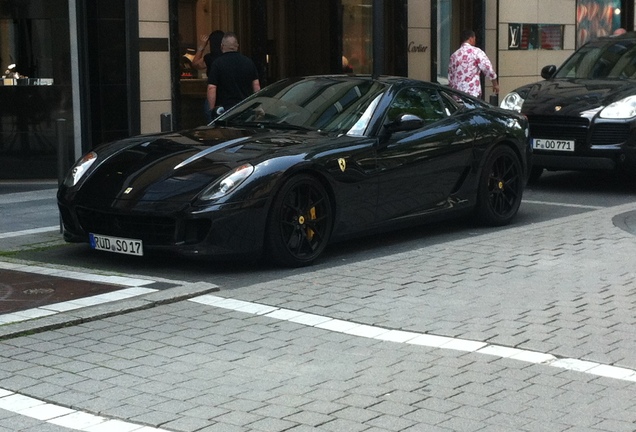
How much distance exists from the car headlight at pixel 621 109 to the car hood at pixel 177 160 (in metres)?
5.11

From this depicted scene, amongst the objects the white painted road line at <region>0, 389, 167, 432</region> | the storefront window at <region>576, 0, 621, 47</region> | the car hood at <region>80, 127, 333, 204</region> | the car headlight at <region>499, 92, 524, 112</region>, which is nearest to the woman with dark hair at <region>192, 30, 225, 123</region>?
the car headlight at <region>499, 92, 524, 112</region>

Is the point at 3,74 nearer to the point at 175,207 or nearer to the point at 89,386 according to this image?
the point at 175,207

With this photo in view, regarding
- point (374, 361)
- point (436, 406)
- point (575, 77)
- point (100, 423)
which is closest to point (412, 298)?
point (374, 361)

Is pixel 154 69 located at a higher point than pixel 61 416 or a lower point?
higher

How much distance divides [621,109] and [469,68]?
313 centimetres

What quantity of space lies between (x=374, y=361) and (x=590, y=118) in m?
7.88

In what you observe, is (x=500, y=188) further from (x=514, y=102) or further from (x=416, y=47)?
(x=416, y=47)

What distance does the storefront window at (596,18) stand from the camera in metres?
24.3

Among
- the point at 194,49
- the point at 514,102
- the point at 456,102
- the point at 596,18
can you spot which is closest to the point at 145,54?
the point at 194,49

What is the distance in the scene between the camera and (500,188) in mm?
10914

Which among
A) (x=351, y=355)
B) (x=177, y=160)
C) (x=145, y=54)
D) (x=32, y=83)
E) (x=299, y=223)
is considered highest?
(x=145, y=54)

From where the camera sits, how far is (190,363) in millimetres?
6156

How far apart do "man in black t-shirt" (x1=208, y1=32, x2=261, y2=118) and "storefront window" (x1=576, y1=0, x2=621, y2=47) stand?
12.3 metres

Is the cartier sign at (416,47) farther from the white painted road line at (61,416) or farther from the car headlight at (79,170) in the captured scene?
the white painted road line at (61,416)
